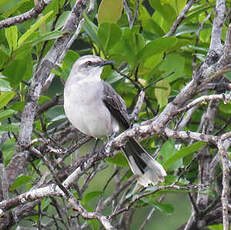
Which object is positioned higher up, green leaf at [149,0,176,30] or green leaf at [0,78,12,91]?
green leaf at [149,0,176,30]

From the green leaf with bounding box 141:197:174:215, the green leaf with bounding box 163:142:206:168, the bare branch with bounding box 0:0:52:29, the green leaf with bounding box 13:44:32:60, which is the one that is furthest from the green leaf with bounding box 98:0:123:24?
the green leaf with bounding box 141:197:174:215

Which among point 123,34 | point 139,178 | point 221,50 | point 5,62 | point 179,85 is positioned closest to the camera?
point 221,50

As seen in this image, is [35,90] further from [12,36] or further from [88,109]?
[88,109]

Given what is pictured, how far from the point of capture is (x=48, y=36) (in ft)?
12.6

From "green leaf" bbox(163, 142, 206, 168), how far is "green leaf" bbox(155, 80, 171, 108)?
0.64 metres

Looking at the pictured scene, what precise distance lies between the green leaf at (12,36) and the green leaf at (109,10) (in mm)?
833

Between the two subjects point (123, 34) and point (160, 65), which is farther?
point (160, 65)

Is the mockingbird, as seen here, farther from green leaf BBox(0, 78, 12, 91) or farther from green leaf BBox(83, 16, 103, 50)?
green leaf BBox(0, 78, 12, 91)

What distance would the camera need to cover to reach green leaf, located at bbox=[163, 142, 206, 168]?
13.1ft

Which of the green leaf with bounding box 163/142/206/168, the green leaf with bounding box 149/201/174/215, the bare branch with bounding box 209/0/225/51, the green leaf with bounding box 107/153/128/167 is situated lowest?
the green leaf with bounding box 149/201/174/215

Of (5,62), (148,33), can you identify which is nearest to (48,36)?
(5,62)

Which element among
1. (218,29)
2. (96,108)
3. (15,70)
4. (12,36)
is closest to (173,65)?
(96,108)

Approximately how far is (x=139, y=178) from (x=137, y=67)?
0.95 m

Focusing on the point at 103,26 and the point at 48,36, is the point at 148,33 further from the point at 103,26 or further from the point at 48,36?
the point at 48,36
